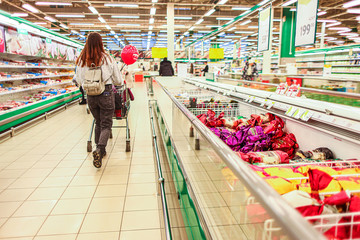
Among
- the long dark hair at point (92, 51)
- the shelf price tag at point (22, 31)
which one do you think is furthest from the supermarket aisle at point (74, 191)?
the shelf price tag at point (22, 31)

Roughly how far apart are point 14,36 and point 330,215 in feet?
23.5

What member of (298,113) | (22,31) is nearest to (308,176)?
(298,113)

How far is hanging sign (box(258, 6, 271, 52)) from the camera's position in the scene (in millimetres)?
6187

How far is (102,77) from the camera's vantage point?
361 cm

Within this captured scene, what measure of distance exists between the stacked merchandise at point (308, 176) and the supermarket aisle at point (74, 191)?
3.83ft

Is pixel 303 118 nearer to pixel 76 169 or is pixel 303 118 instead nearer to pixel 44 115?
pixel 76 169

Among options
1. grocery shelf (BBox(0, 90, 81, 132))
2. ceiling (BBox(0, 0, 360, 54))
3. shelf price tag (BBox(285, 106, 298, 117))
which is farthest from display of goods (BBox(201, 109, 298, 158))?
ceiling (BBox(0, 0, 360, 54))

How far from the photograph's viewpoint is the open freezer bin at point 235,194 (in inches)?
24.7

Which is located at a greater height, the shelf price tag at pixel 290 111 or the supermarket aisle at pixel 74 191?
the shelf price tag at pixel 290 111

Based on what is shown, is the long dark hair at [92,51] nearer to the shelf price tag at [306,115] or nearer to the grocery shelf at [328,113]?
the grocery shelf at [328,113]

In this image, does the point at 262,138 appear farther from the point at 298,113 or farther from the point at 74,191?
the point at 74,191

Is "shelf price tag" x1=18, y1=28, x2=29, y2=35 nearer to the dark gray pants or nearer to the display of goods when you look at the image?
the dark gray pants

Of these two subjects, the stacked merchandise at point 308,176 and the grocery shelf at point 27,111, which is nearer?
the stacked merchandise at point 308,176

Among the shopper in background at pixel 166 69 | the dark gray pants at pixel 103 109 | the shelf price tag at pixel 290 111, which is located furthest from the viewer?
the shopper in background at pixel 166 69
